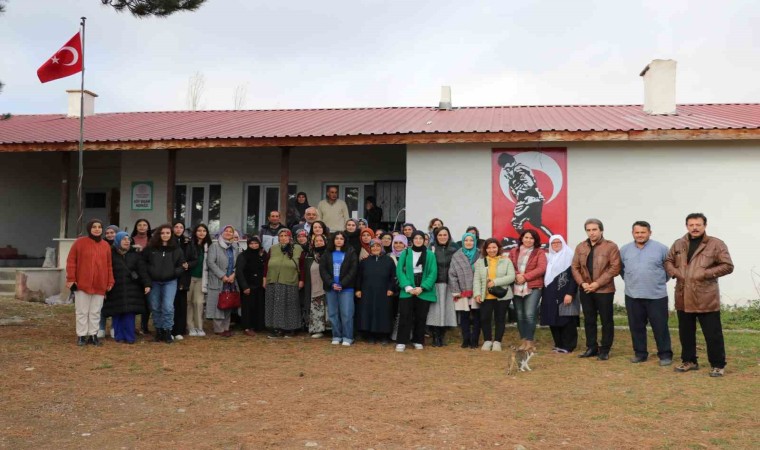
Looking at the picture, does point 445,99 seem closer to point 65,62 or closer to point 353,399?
point 65,62

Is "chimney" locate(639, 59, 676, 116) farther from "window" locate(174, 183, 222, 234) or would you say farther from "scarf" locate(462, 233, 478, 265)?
"window" locate(174, 183, 222, 234)

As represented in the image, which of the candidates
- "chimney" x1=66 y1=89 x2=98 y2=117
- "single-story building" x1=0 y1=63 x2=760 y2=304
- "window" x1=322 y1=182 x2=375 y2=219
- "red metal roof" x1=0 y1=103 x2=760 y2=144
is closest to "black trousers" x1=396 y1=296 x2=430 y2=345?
"single-story building" x1=0 y1=63 x2=760 y2=304

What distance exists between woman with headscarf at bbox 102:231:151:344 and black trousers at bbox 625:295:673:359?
6023mm

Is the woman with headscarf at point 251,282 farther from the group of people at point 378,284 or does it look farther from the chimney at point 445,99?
the chimney at point 445,99

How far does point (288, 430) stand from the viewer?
469cm

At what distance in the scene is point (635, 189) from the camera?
11.6 meters

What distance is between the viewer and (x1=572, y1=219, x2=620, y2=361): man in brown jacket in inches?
300

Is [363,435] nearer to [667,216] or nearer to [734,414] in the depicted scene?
[734,414]

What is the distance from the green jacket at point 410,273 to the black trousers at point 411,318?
85 mm

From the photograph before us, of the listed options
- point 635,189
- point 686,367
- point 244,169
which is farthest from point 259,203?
point 686,367

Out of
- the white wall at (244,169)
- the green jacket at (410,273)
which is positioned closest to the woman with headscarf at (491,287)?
the green jacket at (410,273)

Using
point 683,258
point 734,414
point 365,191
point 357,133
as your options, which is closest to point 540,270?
point 683,258

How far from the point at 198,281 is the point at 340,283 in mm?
2101

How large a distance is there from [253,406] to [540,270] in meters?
4.21
